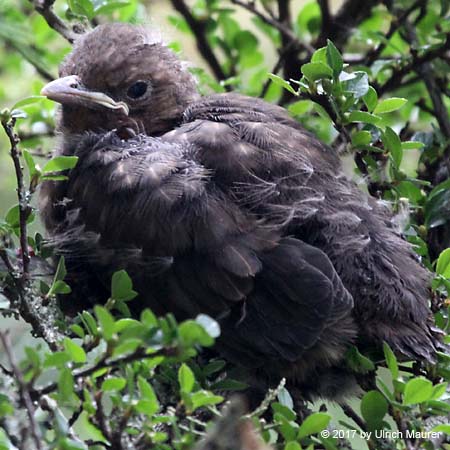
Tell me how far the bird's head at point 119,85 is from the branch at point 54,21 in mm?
98

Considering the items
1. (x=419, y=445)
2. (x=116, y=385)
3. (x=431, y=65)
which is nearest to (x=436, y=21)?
(x=431, y=65)

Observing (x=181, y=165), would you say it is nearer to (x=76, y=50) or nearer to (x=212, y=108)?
(x=212, y=108)

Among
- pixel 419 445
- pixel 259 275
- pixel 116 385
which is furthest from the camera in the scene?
pixel 259 275

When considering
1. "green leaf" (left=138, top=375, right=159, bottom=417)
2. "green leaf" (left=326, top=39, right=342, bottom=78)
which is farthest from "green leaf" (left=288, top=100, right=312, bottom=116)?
"green leaf" (left=138, top=375, right=159, bottom=417)

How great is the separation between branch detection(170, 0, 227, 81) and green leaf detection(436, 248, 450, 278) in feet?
4.56

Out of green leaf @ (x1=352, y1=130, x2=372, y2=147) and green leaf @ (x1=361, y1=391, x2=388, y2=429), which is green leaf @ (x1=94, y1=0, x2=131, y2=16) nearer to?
green leaf @ (x1=352, y1=130, x2=372, y2=147)

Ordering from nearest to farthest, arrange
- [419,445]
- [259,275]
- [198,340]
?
[198,340] < [419,445] < [259,275]

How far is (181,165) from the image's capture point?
2307 millimetres

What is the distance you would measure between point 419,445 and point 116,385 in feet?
2.16

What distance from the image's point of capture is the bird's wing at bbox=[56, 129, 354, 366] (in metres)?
2.12

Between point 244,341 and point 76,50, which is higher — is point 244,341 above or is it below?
below

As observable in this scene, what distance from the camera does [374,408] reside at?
1917 mm

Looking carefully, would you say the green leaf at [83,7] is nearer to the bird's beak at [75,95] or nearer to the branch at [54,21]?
the branch at [54,21]

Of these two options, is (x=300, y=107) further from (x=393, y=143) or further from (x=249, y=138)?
(x=393, y=143)
